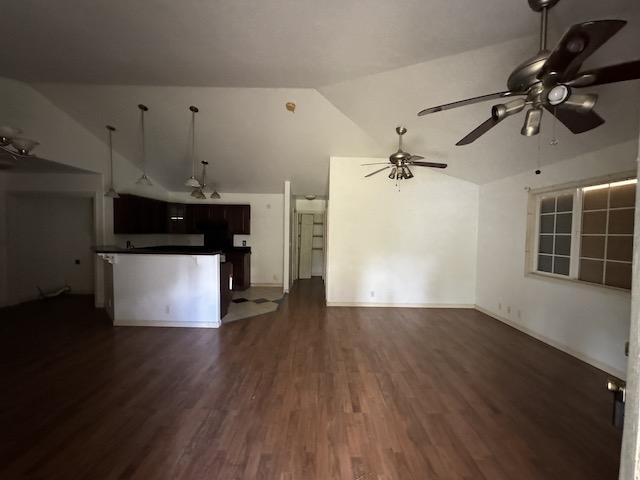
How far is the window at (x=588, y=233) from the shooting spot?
284cm

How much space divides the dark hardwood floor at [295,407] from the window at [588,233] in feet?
3.61

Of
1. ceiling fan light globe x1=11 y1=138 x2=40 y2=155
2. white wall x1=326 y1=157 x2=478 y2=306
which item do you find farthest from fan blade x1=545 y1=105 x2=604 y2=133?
ceiling fan light globe x1=11 y1=138 x2=40 y2=155

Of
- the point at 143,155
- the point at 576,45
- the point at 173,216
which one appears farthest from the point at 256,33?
the point at 173,216

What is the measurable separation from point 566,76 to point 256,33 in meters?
2.25

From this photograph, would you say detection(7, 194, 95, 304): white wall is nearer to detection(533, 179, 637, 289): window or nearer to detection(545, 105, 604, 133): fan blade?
detection(545, 105, 604, 133): fan blade

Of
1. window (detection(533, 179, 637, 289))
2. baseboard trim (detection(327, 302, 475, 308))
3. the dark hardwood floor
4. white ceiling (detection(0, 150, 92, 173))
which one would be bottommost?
the dark hardwood floor

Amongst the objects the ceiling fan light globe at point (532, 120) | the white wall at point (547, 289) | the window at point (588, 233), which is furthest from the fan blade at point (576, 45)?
the window at point (588, 233)

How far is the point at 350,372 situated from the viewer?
2785 millimetres

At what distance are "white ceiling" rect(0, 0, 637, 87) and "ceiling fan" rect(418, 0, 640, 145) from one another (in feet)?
1.88

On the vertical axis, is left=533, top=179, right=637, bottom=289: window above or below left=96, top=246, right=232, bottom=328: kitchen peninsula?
above

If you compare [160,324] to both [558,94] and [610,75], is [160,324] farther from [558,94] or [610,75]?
[610,75]

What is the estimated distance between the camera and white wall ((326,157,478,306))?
521 centimetres

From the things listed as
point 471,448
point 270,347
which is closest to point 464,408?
point 471,448

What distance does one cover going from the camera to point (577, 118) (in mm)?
1741
